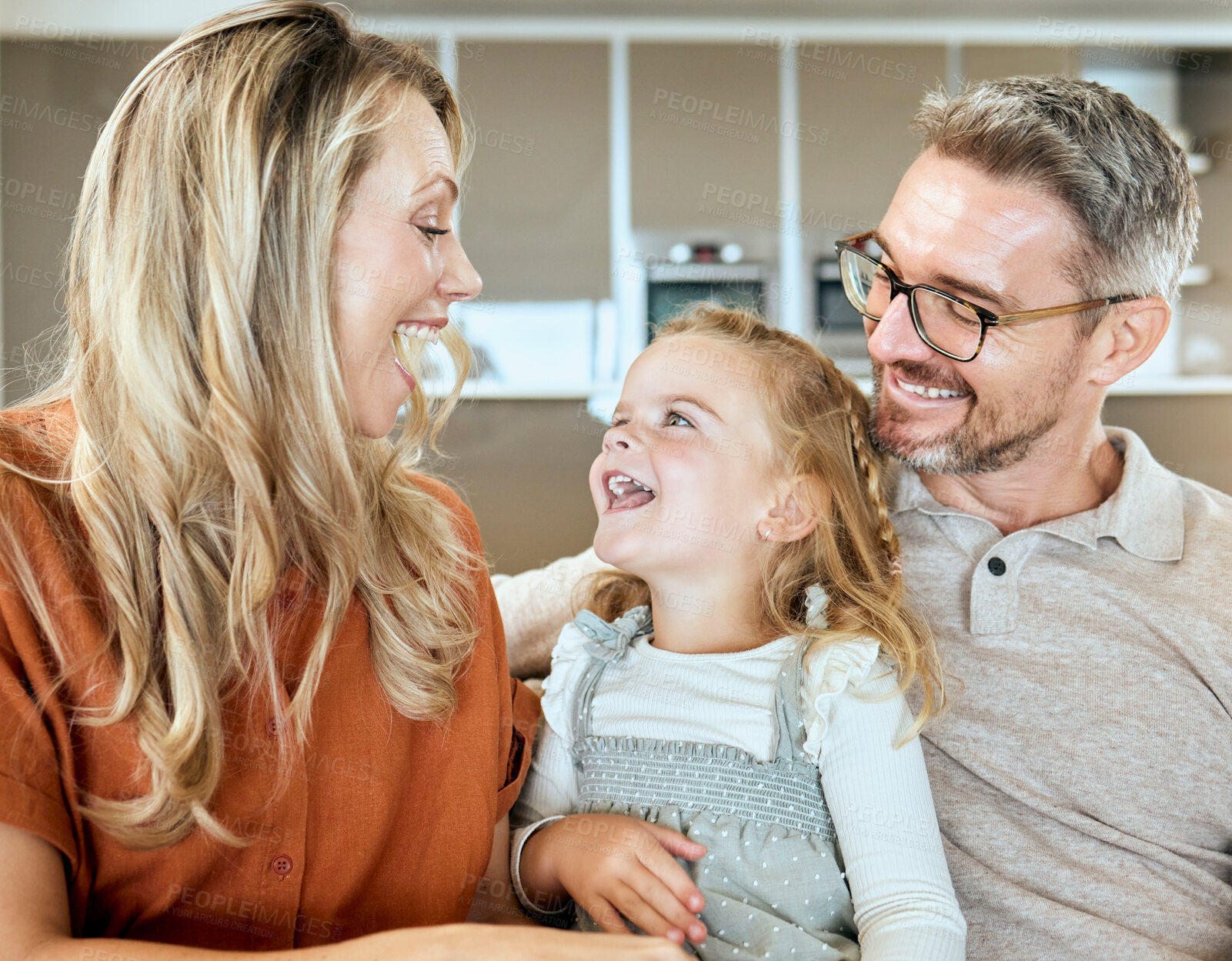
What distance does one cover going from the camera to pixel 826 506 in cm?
141

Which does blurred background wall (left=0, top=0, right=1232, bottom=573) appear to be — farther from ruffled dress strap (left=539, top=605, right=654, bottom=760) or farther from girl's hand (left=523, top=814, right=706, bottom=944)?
girl's hand (left=523, top=814, right=706, bottom=944)

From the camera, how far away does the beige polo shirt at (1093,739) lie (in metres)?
1.25

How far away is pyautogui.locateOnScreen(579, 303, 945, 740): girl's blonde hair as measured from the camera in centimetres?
130

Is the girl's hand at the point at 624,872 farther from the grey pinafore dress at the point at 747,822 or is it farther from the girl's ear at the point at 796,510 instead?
the girl's ear at the point at 796,510

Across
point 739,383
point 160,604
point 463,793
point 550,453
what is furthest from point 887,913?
point 550,453

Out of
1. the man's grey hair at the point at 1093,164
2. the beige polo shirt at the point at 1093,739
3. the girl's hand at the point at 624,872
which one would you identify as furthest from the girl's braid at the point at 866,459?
the girl's hand at the point at 624,872

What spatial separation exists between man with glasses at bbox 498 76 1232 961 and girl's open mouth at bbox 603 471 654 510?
27 centimetres

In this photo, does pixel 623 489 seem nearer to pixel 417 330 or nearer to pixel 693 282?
pixel 417 330

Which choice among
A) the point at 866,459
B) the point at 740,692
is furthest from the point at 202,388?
the point at 866,459

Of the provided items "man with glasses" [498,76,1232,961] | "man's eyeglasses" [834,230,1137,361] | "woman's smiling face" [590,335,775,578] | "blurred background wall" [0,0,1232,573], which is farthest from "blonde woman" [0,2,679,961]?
"blurred background wall" [0,0,1232,573]

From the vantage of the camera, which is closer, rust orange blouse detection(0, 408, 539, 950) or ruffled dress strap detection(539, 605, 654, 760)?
rust orange blouse detection(0, 408, 539, 950)

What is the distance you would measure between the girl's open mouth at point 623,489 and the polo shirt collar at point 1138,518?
428mm

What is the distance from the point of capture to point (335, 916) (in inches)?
40.7

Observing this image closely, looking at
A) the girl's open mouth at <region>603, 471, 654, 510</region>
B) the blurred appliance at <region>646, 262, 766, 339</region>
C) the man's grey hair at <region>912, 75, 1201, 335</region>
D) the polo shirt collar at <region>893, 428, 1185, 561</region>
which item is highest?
the man's grey hair at <region>912, 75, 1201, 335</region>
